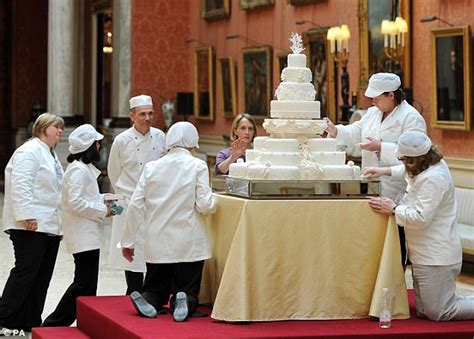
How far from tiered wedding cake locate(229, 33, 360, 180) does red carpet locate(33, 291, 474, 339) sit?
3.46 feet

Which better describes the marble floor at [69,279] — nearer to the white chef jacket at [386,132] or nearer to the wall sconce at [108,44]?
the white chef jacket at [386,132]

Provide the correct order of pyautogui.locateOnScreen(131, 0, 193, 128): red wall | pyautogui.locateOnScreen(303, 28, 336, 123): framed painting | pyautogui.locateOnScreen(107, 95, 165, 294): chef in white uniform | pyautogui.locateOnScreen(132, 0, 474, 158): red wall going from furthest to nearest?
pyautogui.locateOnScreen(131, 0, 193, 128): red wall, pyautogui.locateOnScreen(303, 28, 336, 123): framed painting, pyautogui.locateOnScreen(132, 0, 474, 158): red wall, pyautogui.locateOnScreen(107, 95, 165, 294): chef in white uniform

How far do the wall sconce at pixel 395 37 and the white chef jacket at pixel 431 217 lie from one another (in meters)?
7.55

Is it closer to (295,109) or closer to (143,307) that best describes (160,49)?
(295,109)

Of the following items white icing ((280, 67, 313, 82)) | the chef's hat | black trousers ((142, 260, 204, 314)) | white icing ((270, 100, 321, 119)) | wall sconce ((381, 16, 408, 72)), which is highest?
wall sconce ((381, 16, 408, 72))

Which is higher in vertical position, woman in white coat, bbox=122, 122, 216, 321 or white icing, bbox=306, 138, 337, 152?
white icing, bbox=306, 138, 337, 152

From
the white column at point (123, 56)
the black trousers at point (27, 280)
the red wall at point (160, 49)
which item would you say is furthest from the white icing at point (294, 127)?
the red wall at point (160, 49)

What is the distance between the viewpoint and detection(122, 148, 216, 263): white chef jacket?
8.34 metres

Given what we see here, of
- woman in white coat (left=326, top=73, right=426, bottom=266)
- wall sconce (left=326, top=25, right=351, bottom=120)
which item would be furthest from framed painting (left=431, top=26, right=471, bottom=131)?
woman in white coat (left=326, top=73, right=426, bottom=266)

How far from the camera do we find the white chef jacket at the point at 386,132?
8641 mm

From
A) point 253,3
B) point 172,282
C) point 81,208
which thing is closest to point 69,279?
point 81,208

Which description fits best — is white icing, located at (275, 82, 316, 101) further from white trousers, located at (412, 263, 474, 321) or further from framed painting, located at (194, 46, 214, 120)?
framed painting, located at (194, 46, 214, 120)

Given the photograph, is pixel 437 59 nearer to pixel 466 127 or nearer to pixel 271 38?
pixel 466 127

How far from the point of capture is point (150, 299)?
850 cm
